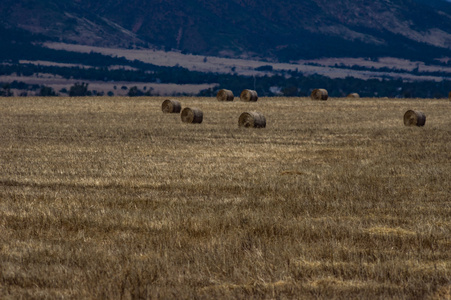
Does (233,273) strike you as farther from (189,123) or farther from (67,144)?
(189,123)

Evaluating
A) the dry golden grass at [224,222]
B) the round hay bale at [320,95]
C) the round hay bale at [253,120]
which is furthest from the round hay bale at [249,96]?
the dry golden grass at [224,222]

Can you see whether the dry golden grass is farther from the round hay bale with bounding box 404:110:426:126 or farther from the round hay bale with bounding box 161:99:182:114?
the round hay bale with bounding box 161:99:182:114

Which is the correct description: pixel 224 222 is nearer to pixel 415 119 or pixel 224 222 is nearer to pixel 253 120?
pixel 253 120

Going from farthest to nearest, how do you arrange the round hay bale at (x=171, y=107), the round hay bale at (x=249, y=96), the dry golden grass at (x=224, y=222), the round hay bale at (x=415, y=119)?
the round hay bale at (x=249, y=96) < the round hay bale at (x=171, y=107) < the round hay bale at (x=415, y=119) < the dry golden grass at (x=224, y=222)

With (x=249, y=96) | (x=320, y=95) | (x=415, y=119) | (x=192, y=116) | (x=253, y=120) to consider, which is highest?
(x=415, y=119)

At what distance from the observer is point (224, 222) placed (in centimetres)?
1197

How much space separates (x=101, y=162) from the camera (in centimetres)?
2059

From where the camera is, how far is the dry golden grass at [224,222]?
862cm

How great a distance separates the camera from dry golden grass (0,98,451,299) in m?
8.62

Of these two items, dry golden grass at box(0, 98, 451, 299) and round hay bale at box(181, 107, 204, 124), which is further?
round hay bale at box(181, 107, 204, 124)

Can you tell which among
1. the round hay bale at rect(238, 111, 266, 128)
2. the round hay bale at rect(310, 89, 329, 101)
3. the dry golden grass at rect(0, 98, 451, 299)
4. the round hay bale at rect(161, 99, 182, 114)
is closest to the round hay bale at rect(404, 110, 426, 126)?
the round hay bale at rect(238, 111, 266, 128)

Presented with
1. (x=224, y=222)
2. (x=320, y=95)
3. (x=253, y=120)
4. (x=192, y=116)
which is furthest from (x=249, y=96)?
(x=224, y=222)

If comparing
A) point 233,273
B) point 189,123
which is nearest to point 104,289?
point 233,273

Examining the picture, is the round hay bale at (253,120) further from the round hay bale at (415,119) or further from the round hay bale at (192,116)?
the round hay bale at (415,119)
